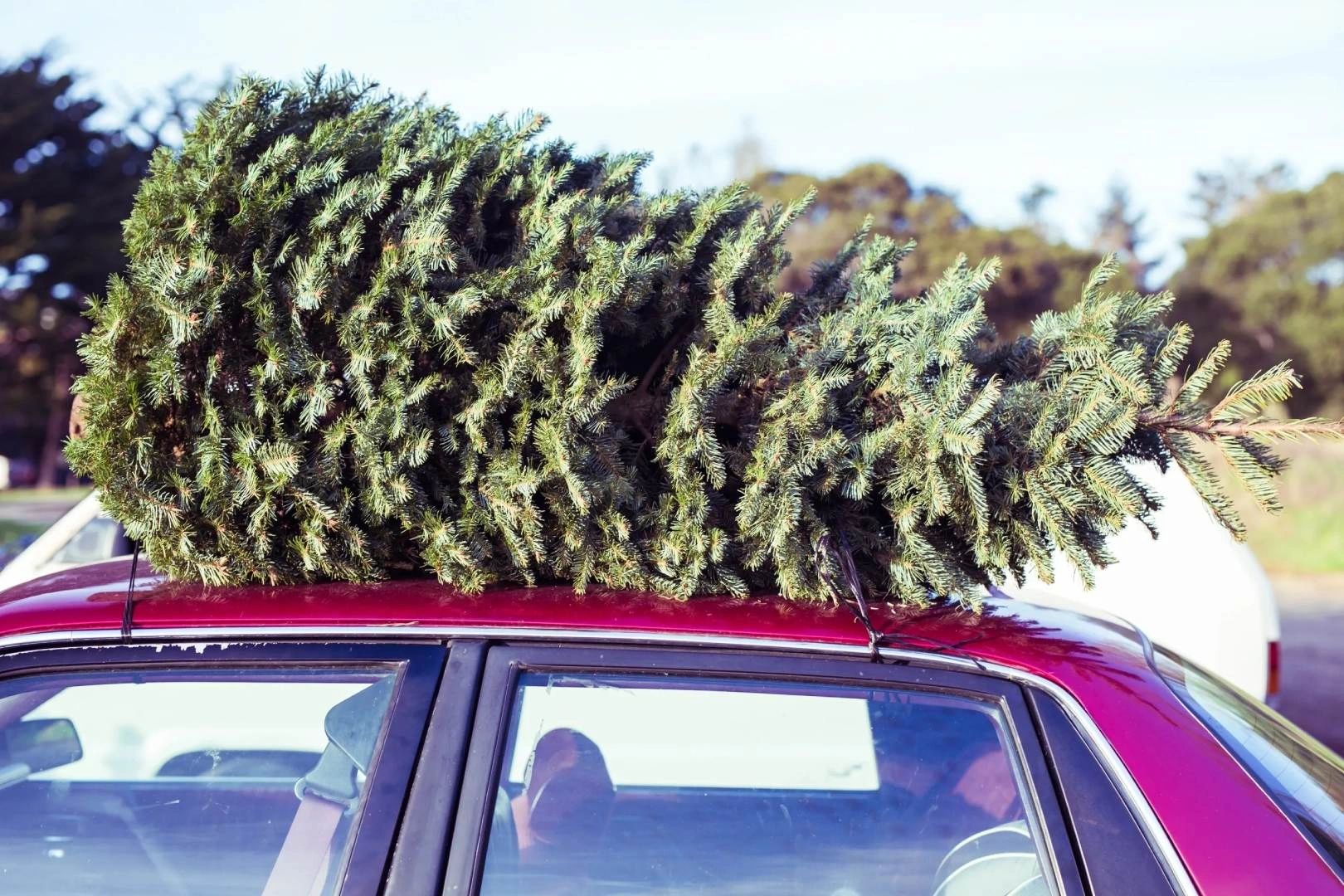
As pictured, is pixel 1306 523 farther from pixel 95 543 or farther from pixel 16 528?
pixel 16 528

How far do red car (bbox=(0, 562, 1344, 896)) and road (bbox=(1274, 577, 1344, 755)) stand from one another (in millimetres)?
5410

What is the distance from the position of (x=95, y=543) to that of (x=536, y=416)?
3.27m

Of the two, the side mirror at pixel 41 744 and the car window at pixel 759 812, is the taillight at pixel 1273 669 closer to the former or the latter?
the car window at pixel 759 812

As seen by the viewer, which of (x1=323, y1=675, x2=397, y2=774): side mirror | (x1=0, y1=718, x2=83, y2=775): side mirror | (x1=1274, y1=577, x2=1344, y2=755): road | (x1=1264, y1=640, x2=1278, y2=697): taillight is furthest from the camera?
(x1=1274, y1=577, x2=1344, y2=755): road

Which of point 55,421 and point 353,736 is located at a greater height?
point 353,736

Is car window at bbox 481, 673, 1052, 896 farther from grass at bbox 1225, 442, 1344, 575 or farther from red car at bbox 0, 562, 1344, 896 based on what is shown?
grass at bbox 1225, 442, 1344, 575

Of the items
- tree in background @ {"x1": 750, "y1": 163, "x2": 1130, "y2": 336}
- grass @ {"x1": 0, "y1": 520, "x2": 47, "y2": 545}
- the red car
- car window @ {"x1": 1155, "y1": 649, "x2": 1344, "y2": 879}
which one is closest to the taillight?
car window @ {"x1": 1155, "y1": 649, "x2": 1344, "y2": 879}

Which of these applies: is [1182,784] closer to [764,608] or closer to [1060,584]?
[764,608]

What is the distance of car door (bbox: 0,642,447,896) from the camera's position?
1.75 m

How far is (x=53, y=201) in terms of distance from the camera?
2111 cm

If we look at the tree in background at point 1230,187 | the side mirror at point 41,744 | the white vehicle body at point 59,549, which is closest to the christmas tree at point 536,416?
the side mirror at point 41,744

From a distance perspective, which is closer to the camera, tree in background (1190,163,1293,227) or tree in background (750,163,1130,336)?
tree in background (750,163,1130,336)

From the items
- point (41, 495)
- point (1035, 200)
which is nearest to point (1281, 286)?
point (1035, 200)

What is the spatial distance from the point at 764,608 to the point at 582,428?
46 centimetres
